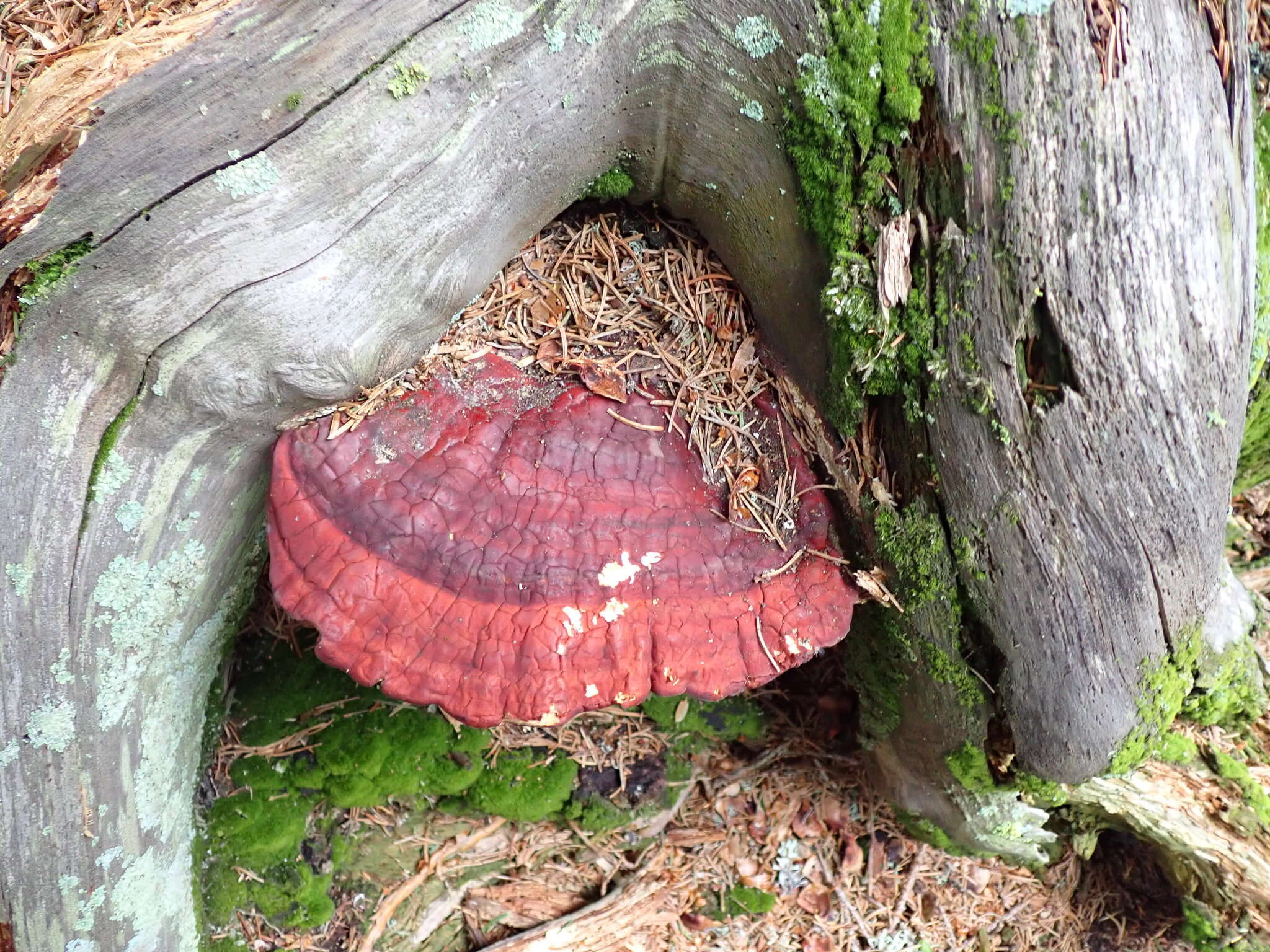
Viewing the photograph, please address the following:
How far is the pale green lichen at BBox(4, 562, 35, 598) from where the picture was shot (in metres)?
1.99

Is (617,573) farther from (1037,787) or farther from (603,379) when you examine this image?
(1037,787)

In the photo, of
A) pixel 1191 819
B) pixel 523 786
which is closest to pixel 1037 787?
pixel 1191 819

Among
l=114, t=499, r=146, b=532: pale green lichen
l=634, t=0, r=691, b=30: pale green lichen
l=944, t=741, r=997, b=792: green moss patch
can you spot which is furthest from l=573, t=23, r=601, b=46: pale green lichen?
l=944, t=741, r=997, b=792: green moss patch

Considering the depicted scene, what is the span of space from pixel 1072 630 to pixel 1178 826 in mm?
1602

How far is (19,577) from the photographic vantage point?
6.56 feet

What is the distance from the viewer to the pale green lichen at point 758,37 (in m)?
1.92

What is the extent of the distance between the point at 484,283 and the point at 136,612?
56.3 inches

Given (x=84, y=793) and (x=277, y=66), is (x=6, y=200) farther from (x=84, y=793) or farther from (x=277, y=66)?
(x=84, y=793)

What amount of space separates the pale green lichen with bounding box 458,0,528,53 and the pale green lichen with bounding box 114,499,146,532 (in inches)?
60.2

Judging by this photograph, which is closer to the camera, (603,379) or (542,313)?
(603,379)

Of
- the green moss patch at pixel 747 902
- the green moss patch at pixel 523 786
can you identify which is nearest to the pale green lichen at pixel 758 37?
the green moss patch at pixel 523 786

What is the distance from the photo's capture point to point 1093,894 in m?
3.76

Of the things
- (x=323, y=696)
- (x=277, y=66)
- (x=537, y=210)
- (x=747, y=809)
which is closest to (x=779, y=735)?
(x=747, y=809)

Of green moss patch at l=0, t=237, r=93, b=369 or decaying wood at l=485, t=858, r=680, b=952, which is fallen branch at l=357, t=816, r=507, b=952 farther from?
green moss patch at l=0, t=237, r=93, b=369
